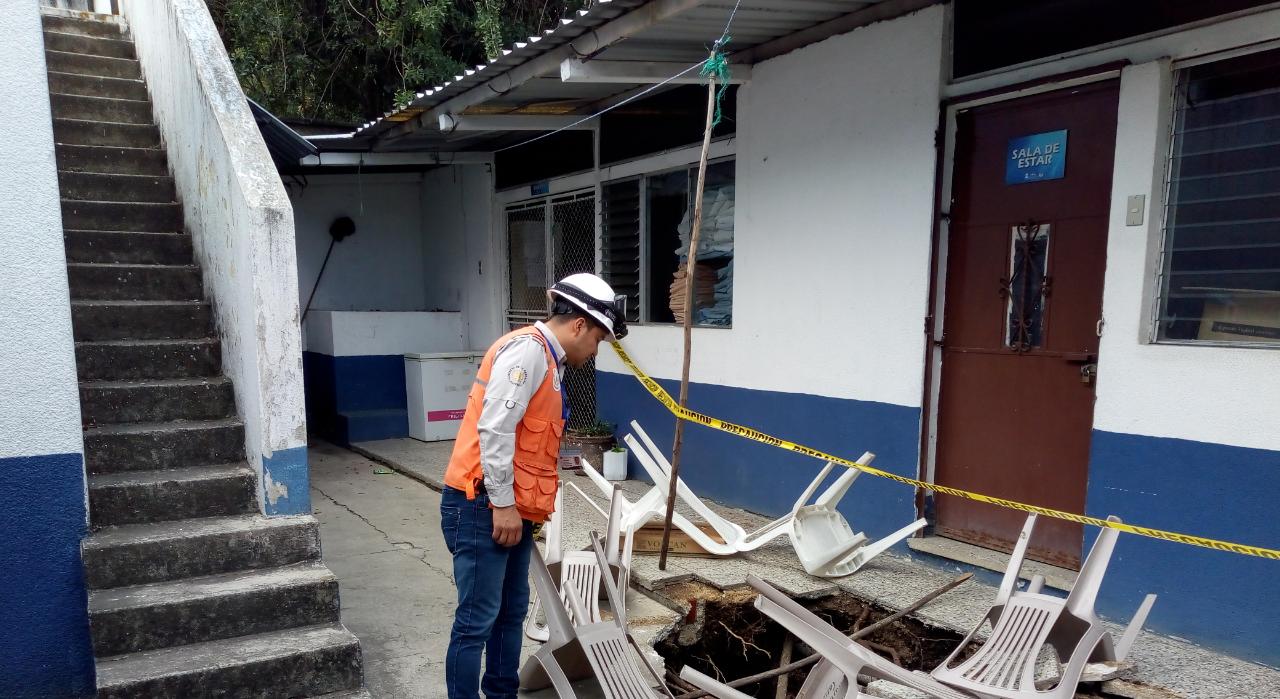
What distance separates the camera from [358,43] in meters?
9.66

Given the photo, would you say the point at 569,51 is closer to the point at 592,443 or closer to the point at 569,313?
the point at 569,313

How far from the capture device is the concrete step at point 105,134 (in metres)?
4.73

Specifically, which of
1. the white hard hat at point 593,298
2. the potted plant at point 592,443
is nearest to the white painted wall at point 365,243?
the potted plant at point 592,443

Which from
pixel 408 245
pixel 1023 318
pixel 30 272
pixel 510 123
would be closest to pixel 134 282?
pixel 30 272

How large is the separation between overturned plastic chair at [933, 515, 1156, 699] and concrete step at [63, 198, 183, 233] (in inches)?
180

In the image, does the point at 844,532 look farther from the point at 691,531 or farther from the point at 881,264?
the point at 881,264

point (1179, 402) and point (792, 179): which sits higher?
Result: point (792, 179)

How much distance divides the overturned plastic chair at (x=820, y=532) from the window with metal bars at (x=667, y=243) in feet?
5.91

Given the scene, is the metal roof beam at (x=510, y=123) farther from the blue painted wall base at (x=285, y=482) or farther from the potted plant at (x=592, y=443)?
the blue painted wall base at (x=285, y=482)

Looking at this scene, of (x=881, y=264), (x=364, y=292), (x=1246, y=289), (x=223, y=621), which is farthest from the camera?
(x=364, y=292)

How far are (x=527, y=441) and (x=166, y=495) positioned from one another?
5.85 ft

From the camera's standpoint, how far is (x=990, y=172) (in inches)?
170

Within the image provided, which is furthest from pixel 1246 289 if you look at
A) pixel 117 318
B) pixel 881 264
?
pixel 117 318

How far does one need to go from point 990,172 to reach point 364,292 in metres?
7.88
